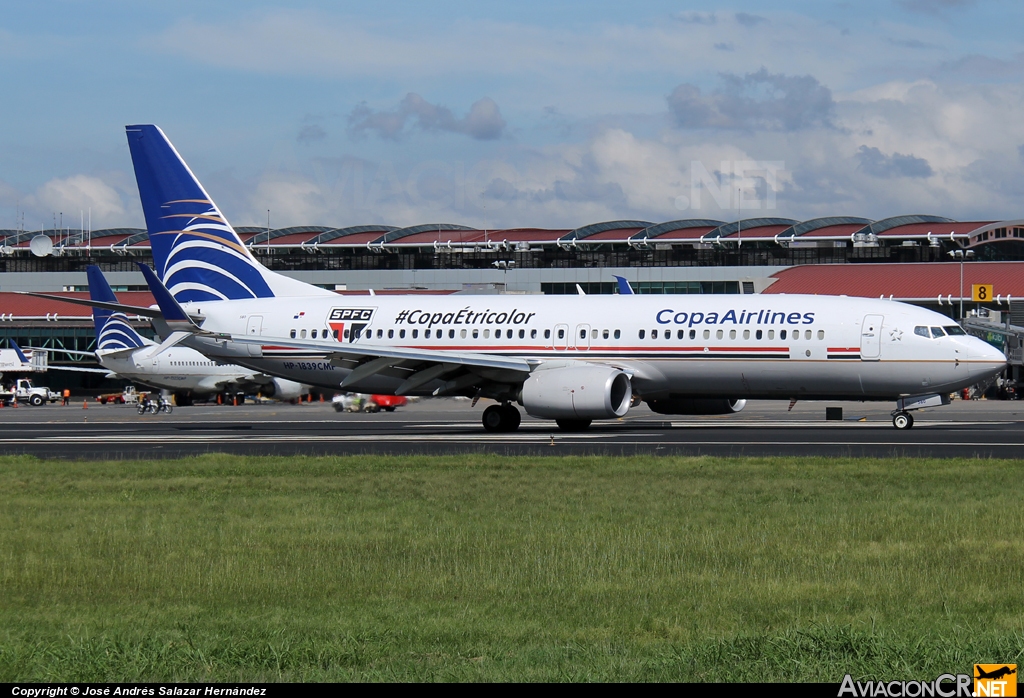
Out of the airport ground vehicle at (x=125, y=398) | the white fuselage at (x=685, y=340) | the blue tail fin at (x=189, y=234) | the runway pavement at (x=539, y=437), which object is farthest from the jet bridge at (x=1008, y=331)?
the airport ground vehicle at (x=125, y=398)

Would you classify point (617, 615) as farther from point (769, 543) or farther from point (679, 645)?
point (769, 543)

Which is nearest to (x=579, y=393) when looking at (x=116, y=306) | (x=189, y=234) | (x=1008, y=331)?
(x=116, y=306)

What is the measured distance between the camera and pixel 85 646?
807 centimetres

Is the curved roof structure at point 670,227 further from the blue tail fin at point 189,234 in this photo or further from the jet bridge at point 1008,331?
the blue tail fin at point 189,234

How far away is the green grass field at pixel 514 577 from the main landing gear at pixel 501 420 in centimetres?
1502

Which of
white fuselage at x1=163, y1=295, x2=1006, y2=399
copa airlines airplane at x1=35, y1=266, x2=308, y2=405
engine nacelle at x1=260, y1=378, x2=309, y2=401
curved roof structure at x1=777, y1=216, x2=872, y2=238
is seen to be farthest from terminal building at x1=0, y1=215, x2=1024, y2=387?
white fuselage at x1=163, y1=295, x2=1006, y2=399

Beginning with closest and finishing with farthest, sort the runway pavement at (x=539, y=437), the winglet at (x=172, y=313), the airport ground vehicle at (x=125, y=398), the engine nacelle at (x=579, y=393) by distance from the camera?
the runway pavement at (x=539, y=437) → the engine nacelle at (x=579, y=393) → the winglet at (x=172, y=313) → the airport ground vehicle at (x=125, y=398)

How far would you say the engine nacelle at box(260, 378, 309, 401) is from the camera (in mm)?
52875

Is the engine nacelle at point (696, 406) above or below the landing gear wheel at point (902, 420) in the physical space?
above

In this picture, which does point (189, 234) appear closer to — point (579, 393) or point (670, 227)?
point (579, 393)

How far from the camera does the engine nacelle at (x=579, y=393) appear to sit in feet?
103

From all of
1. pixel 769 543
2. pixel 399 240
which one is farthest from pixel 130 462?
pixel 399 240

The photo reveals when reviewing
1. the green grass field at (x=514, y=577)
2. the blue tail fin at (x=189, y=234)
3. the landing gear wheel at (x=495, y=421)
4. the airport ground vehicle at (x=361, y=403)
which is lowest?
the airport ground vehicle at (x=361, y=403)

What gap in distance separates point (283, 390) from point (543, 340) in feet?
74.9
